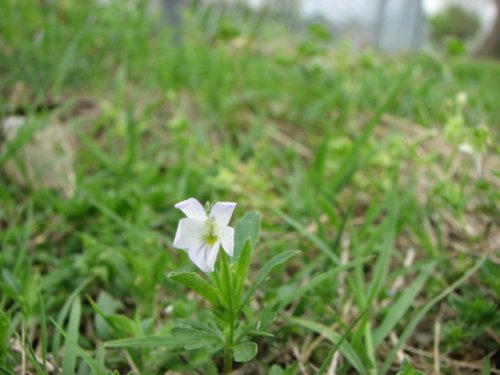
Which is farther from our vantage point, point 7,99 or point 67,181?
point 7,99

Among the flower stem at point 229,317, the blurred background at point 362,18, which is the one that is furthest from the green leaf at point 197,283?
the blurred background at point 362,18

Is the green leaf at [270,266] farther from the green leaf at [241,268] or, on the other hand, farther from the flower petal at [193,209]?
the flower petal at [193,209]

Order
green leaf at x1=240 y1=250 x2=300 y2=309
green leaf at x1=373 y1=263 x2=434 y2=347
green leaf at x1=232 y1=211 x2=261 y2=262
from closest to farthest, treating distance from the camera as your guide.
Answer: green leaf at x1=240 y1=250 x2=300 y2=309 < green leaf at x1=232 y1=211 x2=261 y2=262 < green leaf at x1=373 y1=263 x2=434 y2=347

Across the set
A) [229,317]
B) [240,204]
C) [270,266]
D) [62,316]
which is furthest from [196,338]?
[240,204]

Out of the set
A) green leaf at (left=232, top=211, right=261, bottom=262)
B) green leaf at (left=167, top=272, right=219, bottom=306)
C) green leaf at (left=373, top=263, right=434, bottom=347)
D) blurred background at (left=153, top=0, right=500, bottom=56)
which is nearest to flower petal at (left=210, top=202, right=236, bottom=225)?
green leaf at (left=167, top=272, right=219, bottom=306)

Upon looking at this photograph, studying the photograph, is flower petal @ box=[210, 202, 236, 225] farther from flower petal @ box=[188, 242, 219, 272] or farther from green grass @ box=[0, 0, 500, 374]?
green grass @ box=[0, 0, 500, 374]

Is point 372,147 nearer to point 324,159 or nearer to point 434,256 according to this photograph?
point 324,159

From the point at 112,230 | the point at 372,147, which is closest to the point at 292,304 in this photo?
the point at 112,230
